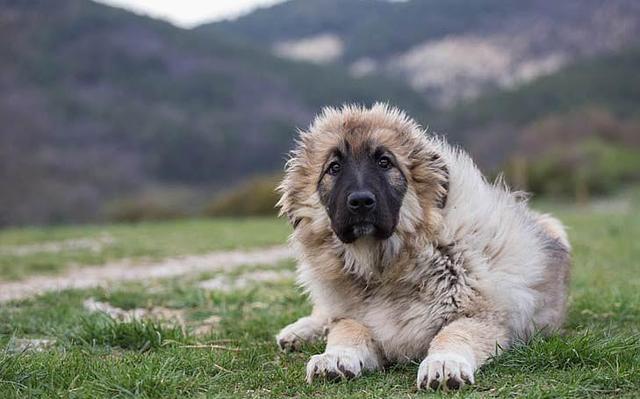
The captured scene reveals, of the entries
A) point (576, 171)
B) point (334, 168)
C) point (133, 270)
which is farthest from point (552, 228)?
point (576, 171)

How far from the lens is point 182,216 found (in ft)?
117

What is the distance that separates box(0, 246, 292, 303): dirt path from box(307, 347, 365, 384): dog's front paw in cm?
481

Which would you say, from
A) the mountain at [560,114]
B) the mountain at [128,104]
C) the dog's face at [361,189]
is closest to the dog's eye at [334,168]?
the dog's face at [361,189]

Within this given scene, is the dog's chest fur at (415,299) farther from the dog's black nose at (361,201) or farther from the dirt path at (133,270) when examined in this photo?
the dirt path at (133,270)

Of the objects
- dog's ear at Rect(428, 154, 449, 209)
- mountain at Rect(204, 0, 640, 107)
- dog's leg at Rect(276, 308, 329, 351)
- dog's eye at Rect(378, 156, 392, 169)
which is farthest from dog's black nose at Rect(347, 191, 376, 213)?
mountain at Rect(204, 0, 640, 107)

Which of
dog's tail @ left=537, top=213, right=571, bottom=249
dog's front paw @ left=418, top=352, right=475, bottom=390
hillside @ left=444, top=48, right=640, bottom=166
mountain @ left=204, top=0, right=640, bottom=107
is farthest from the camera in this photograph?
mountain @ left=204, top=0, right=640, bottom=107

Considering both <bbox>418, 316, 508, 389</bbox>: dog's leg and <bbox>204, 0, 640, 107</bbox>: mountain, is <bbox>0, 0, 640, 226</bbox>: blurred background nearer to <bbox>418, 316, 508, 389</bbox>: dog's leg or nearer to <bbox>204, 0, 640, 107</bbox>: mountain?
<bbox>204, 0, 640, 107</bbox>: mountain

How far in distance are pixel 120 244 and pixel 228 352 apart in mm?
11288

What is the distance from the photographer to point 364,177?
464 centimetres

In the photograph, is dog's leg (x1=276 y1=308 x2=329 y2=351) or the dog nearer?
the dog

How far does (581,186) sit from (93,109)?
43938 mm

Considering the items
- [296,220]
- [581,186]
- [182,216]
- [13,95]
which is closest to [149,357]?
[296,220]

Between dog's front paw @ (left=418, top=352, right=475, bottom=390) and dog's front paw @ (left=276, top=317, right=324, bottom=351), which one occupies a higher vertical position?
dog's front paw @ (left=418, top=352, right=475, bottom=390)

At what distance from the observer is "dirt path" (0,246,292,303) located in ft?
30.3
